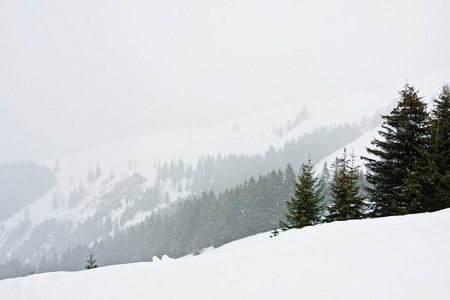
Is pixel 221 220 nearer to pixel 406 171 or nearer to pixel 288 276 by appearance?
pixel 406 171

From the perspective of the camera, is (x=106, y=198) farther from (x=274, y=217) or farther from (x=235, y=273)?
(x=235, y=273)

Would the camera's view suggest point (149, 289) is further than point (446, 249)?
No

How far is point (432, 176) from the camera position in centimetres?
1278

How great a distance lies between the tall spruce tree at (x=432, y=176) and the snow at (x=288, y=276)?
459 cm

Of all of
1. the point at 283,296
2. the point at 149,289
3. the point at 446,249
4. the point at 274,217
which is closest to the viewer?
the point at 283,296

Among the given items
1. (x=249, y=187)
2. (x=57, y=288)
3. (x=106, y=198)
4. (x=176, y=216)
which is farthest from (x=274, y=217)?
(x=106, y=198)

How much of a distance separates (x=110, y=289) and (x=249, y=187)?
2046 inches

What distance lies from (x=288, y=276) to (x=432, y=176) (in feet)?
34.9

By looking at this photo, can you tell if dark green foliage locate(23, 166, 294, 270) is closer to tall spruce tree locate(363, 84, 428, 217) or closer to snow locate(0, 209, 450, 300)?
tall spruce tree locate(363, 84, 428, 217)

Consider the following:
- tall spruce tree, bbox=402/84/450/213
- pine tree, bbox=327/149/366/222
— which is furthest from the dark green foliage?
tall spruce tree, bbox=402/84/450/213

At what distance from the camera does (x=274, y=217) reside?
170 feet

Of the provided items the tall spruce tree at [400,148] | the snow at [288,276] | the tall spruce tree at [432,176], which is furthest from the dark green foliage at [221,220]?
the snow at [288,276]

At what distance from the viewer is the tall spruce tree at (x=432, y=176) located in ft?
42.2

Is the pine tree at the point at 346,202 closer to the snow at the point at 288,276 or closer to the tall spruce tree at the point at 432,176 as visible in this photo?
the tall spruce tree at the point at 432,176
